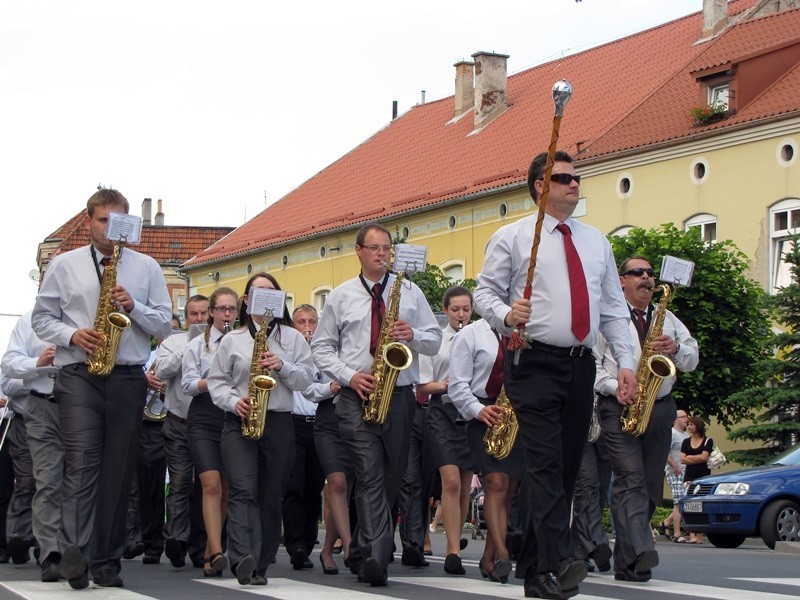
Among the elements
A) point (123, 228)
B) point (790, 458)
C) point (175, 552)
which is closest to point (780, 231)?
point (790, 458)

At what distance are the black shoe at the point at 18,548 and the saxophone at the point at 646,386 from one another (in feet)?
15.6

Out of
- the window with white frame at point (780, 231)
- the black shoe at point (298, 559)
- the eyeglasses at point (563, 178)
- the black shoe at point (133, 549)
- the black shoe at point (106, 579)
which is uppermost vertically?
the window with white frame at point (780, 231)

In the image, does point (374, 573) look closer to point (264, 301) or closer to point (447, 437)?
point (264, 301)

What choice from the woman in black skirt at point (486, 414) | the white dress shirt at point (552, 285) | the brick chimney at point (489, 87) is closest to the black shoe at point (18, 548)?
the woman in black skirt at point (486, 414)

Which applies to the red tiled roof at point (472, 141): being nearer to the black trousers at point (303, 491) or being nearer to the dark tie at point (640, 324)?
the black trousers at point (303, 491)

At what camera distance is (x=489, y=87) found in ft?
175

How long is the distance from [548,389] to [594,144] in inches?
1311

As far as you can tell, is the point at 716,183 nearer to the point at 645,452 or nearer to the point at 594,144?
the point at 594,144

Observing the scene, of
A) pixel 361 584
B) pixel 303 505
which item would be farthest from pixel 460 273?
pixel 361 584

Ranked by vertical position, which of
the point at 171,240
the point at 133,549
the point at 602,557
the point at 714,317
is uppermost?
the point at 171,240

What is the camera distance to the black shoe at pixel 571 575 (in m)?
8.55

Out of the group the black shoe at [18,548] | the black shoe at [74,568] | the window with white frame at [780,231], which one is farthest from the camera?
the window with white frame at [780,231]

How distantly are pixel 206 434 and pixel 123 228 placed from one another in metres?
2.81

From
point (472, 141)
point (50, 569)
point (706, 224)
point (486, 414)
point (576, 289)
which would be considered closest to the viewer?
point (576, 289)
